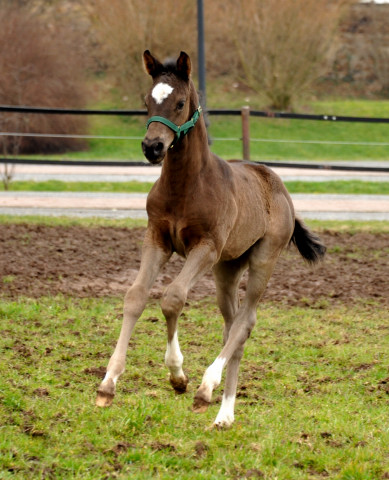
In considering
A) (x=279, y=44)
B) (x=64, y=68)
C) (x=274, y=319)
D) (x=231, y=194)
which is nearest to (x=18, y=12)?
(x=64, y=68)

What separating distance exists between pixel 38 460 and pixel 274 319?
387 cm

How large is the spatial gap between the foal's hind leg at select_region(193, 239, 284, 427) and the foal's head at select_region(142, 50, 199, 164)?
112 cm

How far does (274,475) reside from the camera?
4.07 m

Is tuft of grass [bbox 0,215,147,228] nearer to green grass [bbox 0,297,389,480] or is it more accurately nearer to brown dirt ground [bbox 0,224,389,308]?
brown dirt ground [bbox 0,224,389,308]

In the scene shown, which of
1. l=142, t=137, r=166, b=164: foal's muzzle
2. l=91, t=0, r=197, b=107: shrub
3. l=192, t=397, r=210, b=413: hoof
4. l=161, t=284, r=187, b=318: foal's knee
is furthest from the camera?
l=91, t=0, r=197, b=107: shrub

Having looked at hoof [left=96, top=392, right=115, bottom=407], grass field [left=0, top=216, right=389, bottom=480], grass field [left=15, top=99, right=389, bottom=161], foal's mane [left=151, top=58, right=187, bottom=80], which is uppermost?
foal's mane [left=151, top=58, right=187, bottom=80]

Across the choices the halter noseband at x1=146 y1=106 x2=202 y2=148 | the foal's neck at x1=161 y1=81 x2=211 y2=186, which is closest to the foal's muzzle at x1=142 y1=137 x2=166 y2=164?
the halter noseband at x1=146 y1=106 x2=202 y2=148

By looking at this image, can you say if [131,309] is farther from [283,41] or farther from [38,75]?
[283,41]

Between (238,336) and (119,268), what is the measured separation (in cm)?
450

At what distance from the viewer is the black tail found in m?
6.07

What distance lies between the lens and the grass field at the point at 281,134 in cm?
2689

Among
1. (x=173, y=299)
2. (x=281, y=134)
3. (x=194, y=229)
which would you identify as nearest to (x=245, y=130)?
(x=194, y=229)

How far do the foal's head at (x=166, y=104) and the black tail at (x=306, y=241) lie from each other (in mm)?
1716

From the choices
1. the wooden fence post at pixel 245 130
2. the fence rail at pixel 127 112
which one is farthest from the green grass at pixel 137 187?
the wooden fence post at pixel 245 130
